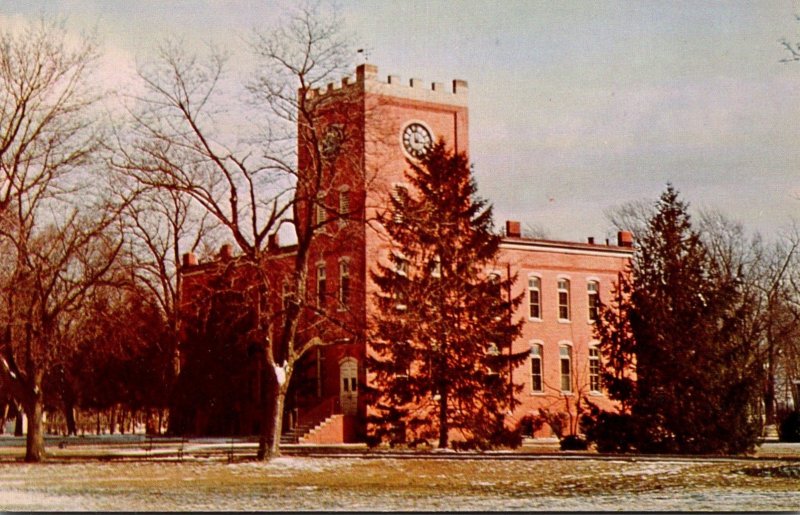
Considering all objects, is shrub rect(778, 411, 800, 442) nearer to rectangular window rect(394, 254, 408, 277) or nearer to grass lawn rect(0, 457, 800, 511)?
rectangular window rect(394, 254, 408, 277)

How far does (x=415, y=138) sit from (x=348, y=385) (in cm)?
985

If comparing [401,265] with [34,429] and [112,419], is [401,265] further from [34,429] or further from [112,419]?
[112,419]

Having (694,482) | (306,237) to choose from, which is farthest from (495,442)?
(694,482)

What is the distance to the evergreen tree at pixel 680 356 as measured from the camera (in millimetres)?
26688

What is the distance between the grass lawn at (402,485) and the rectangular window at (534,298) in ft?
65.3

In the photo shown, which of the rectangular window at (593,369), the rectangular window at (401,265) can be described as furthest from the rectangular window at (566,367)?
the rectangular window at (401,265)

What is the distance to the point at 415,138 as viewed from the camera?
133ft

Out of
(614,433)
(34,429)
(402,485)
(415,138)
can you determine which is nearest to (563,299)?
(415,138)

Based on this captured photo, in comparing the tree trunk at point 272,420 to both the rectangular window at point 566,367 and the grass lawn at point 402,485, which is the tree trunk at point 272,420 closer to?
the grass lawn at point 402,485

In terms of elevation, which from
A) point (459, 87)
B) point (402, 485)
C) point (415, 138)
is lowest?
point (402, 485)

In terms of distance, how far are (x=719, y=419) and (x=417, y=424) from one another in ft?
30.5

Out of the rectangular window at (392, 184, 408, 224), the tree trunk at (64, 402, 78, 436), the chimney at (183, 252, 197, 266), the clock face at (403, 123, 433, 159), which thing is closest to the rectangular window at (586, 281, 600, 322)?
the clock face at (403, 123, 433, 159)

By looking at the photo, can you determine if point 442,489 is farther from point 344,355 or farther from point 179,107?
point 344,355

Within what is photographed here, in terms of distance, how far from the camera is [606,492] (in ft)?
57.0
